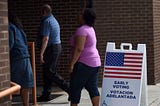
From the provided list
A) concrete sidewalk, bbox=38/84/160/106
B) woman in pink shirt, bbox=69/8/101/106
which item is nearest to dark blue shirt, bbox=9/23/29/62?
woman in pink shirt, bbox=69/8/101/106

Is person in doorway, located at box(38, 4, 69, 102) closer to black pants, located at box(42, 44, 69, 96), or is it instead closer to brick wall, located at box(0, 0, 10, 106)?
black pants, located at box(42, 44, 69, 96)

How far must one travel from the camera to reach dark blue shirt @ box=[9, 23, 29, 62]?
722cm

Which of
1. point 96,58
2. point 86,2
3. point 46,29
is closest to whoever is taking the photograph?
point 96,58

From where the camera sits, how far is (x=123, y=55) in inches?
297

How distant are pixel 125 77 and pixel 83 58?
32.2 inches

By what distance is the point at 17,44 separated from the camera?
729 centimetres

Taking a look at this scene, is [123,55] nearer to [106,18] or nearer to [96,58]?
[96,58]

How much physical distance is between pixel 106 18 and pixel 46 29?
119 inches

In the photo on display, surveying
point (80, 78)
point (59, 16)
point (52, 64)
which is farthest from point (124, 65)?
point (59, 16)

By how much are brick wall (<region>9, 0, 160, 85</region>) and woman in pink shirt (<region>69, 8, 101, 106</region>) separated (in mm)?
4423

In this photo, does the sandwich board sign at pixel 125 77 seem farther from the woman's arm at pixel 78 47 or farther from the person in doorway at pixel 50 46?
the person in doorway at pixel 50 46

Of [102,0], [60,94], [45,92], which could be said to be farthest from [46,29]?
[102,0]

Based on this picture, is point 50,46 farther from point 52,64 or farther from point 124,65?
point 124,65

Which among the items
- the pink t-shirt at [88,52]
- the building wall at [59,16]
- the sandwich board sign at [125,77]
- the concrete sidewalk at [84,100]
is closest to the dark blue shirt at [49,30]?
the concrete sidewalk at [84,100]
